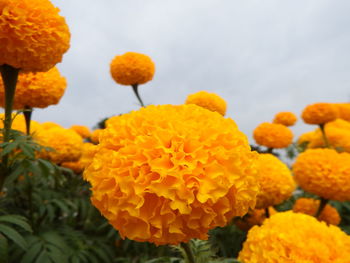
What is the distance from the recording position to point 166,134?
3.64 feet

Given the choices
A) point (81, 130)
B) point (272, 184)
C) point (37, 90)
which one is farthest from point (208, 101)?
point (81, 130)

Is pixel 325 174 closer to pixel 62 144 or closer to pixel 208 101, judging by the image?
pixel 208 101

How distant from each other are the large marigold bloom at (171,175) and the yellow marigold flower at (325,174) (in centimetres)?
151

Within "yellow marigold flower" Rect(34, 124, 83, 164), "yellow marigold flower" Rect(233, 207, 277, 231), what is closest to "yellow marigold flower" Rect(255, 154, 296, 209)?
"yellow marigold flower" Rect(233, 207, 277, 231)

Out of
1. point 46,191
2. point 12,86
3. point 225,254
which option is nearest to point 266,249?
point 225,254

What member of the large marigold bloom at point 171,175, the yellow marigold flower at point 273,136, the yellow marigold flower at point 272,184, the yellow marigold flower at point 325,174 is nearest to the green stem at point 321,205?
the yellow marigold flower at point 325,174

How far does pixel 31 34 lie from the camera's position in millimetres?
1686

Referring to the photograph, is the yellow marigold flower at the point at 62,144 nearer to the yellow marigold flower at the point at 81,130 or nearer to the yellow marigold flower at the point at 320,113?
the yellow marigold flower at the point at 81,130

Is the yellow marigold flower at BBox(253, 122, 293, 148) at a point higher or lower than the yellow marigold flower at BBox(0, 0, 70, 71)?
lower

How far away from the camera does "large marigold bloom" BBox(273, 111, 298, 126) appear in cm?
568

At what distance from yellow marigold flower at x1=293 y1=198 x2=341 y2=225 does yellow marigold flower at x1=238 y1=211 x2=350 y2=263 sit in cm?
109

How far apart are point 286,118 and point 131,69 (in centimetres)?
338

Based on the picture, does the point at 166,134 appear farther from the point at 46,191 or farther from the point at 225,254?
the point at 46,191

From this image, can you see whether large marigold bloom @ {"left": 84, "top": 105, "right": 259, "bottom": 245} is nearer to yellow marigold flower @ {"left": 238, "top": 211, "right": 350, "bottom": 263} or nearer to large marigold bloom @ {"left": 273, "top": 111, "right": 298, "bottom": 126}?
yellow marigold flower @ {"left": 238, "top": 211, "right": 350, "bottom": 263}
